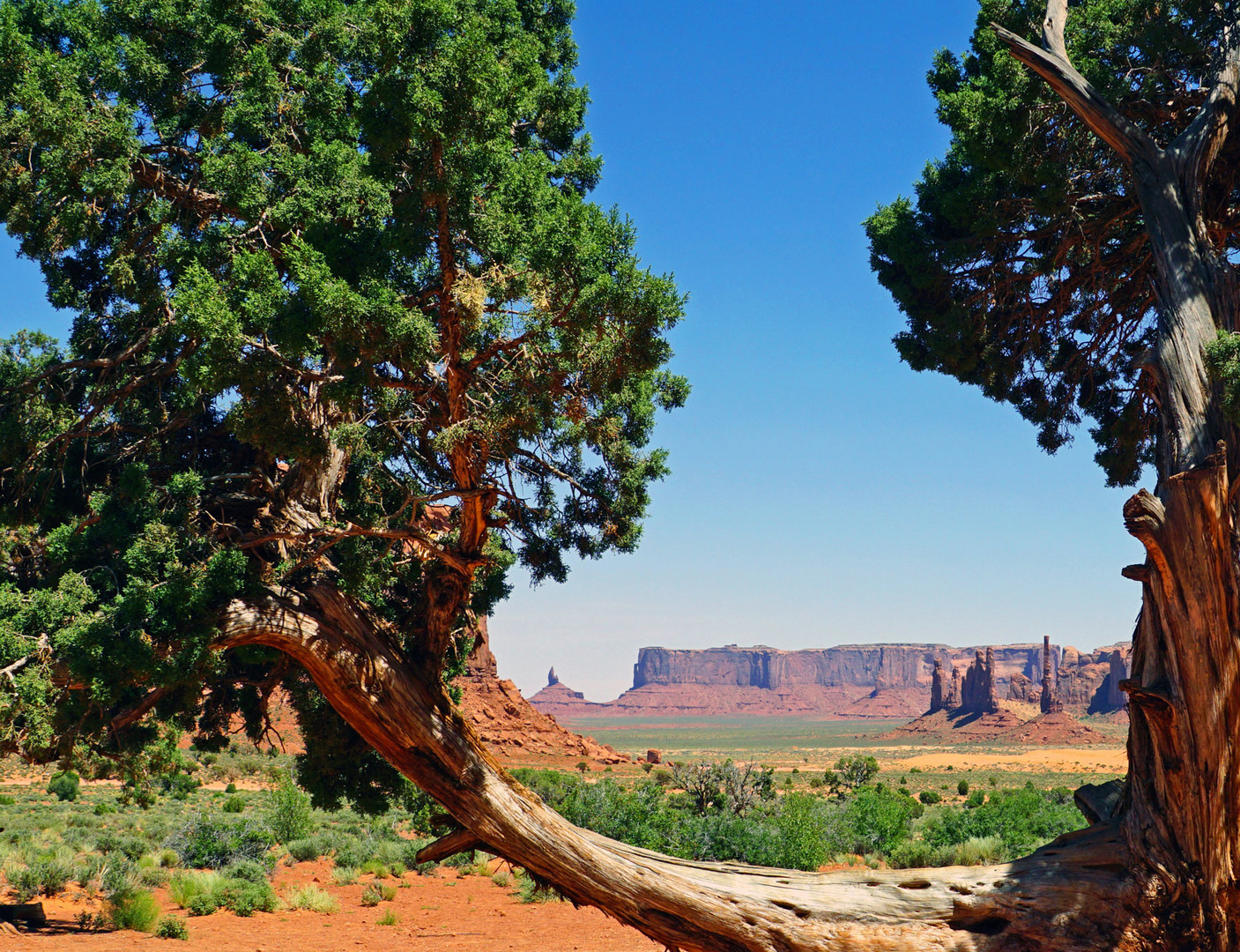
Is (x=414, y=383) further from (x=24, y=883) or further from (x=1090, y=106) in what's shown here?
(x=24, y=883)

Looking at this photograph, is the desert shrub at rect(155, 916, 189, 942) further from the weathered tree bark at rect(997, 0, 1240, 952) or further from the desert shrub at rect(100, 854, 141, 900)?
the weathered tree bark at rect(997, 0, 1240, 952)

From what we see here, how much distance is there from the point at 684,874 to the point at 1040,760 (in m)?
74.5

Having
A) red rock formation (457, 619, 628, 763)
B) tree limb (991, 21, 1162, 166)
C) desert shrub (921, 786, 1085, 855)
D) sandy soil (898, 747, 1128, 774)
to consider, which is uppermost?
tree limb (991, 21, 1162, 166)

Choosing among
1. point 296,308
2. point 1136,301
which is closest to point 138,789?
point 296,308

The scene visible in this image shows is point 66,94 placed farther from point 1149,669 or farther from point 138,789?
point 1149,669

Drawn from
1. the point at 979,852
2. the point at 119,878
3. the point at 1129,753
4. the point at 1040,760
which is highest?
the point at 1129,753

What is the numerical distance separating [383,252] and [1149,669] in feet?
23.2

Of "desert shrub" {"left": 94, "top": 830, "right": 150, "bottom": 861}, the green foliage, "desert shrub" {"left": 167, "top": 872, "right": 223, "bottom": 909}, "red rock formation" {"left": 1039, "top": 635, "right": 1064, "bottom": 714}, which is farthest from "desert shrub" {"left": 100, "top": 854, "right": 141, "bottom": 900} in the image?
"red rock formation" {"left": 1039, "top": 635, "right": 1064, "bottom": 714}

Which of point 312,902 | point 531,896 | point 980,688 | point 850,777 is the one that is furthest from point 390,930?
point 980,688

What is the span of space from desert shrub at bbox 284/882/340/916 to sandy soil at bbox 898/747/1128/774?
53516mm

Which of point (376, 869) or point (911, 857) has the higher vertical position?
point (911, 857)

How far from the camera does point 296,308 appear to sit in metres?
7.21

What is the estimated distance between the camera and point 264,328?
721cm

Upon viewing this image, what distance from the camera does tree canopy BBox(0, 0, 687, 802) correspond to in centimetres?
727
